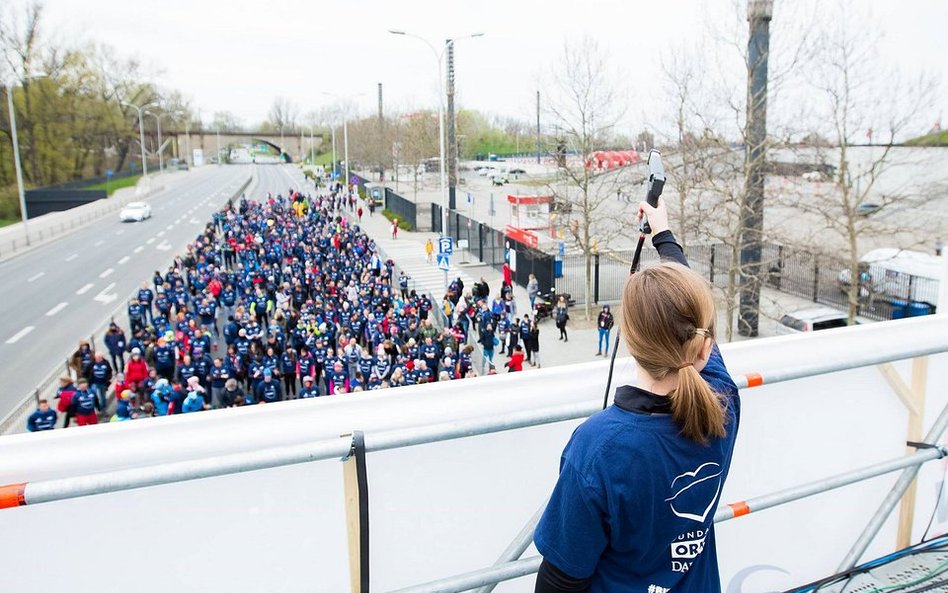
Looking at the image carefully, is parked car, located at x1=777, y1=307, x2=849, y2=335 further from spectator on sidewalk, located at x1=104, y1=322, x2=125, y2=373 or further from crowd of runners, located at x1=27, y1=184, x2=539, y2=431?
spectator on sidewalk, located at x1=104, y1=322, x2=125, y2=373

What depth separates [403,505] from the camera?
2172 mm

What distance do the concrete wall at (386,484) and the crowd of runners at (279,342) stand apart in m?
9.94

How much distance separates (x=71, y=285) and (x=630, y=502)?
35859mm

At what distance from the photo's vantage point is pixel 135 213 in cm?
5647

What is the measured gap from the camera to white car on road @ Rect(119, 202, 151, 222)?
56.0 meters

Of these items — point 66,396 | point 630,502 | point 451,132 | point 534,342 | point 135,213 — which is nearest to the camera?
point 630,502

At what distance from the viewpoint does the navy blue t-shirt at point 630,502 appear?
1442mm

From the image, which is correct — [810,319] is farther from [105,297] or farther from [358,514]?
[105,297]

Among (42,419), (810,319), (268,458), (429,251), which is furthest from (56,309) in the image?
(268,458)

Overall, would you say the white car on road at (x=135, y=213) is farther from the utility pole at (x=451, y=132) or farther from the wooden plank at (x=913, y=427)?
the wooden plank at (x=913, y=427)

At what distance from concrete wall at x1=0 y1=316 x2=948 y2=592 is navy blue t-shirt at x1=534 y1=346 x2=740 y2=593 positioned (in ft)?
1.55

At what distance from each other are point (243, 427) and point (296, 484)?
9.5 inches

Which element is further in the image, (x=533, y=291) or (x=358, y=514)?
(x=533, y=291)

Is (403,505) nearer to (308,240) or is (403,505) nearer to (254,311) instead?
(254,311)
